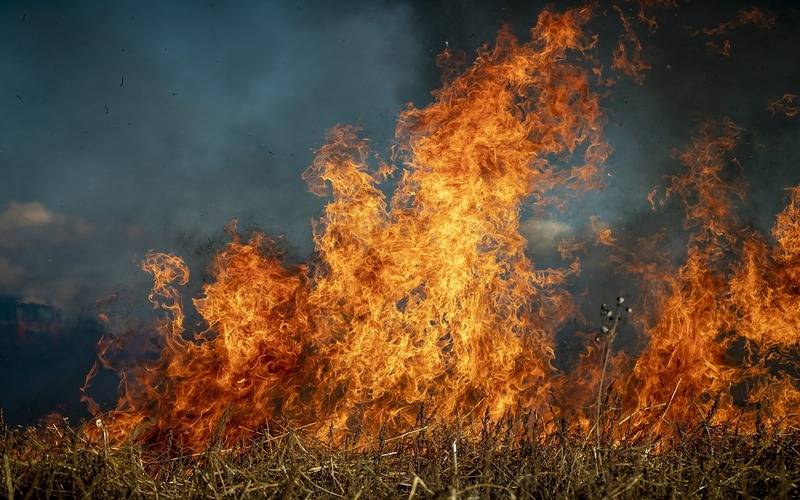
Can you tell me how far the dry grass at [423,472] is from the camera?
12.8 ft

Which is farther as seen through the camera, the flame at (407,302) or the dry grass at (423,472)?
the flame at (407,302)

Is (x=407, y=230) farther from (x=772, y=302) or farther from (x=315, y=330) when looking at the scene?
(x=772, y=302)

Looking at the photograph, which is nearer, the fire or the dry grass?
the dry grass

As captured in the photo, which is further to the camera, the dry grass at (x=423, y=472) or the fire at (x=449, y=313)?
the fire at (x=449, y=313)

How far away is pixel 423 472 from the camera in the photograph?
4.66 meters

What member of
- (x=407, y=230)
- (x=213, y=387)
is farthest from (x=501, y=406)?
(x=213, y=387)

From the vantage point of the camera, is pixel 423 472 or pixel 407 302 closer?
pixel 423 472

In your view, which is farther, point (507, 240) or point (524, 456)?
point (507, 240)

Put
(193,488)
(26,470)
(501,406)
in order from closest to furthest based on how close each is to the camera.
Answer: (193,488) < (26,470) < (501,406)

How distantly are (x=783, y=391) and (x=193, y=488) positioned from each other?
12.1m

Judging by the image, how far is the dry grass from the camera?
389 centimetres

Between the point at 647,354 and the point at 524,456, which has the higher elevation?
the point at 647,354

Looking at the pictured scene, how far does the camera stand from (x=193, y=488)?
158 inches

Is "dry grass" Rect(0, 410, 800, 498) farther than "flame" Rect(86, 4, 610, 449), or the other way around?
"flame" Rect(86, 4, 610, 449)
